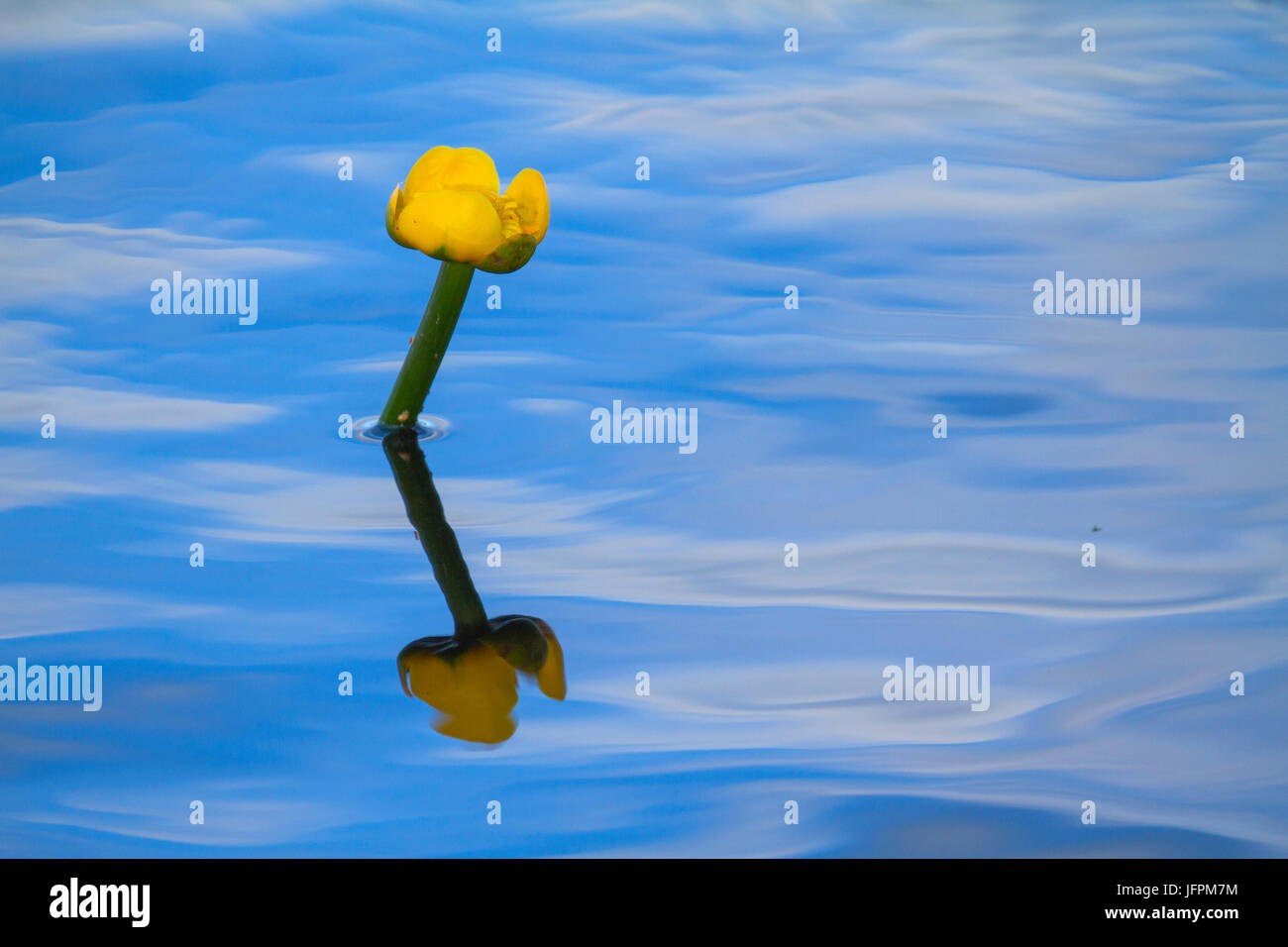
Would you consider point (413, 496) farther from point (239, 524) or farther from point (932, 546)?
point (932, 546)

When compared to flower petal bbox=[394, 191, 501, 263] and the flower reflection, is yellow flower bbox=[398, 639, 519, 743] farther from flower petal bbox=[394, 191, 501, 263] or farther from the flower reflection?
flower petal bbox=[394, 191, 501, 263]

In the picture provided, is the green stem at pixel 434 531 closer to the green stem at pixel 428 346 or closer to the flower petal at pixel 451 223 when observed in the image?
the green stem at pixel 428 346

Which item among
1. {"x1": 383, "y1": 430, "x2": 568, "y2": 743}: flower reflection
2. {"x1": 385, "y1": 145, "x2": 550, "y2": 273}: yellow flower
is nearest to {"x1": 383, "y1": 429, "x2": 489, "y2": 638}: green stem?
{"x1": 383, "y1": 430, "x2": 568, "y2": 743}: flower reflection

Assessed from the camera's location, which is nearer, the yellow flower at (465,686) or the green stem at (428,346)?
the yellow flower at (465,686)

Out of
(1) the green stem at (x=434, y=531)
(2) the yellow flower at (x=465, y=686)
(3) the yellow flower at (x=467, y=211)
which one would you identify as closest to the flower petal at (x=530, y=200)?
(3) the yellow flower at (x=467, y=211)

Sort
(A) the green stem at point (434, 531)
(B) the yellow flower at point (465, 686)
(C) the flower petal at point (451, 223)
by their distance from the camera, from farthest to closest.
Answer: (C) the flower petal at point (451, 223)
(A) the green stem at point (434, 531)
(B) the yellow flower at point (465, 686)

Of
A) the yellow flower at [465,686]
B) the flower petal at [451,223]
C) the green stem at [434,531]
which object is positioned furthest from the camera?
the flower petal at [451,223]

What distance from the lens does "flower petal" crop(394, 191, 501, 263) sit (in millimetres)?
1135

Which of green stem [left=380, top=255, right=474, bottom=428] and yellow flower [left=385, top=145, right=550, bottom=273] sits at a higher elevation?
yellow flower [left=385, top=145, right=550, bottom=273]

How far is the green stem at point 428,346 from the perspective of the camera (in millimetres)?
1226

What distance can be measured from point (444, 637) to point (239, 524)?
312 millimetres

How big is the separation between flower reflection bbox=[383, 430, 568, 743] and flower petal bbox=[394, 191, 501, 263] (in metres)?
0.30

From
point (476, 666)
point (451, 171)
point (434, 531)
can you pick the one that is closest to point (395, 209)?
point (451, 171)
